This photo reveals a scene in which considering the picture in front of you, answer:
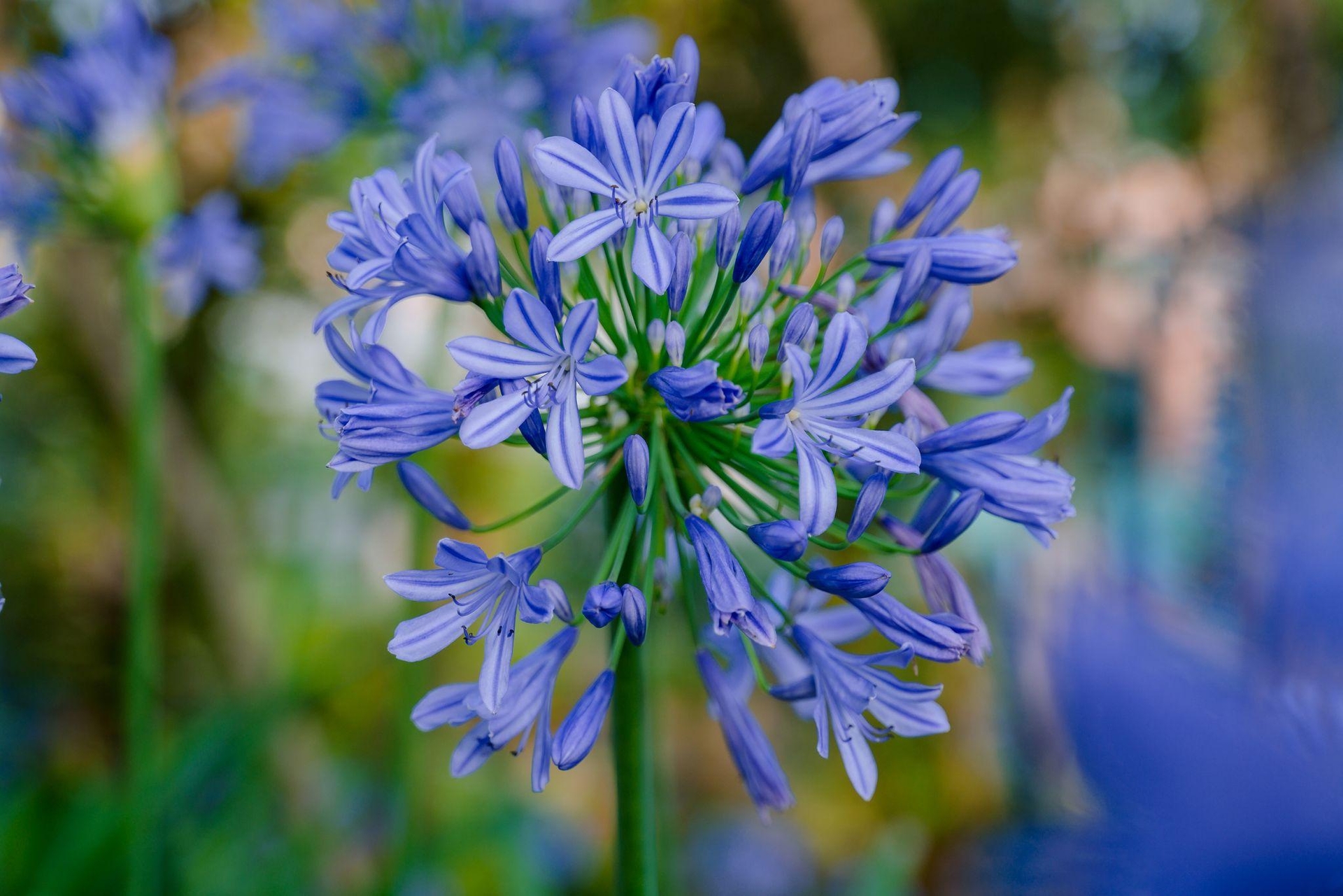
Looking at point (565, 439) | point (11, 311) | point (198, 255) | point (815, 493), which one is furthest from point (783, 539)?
point (198, 255)

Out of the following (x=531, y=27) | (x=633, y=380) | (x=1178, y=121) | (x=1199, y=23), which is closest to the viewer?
(x=633, y=380)

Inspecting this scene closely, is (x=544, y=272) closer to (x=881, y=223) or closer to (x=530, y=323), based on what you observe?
(x=530, y=323)

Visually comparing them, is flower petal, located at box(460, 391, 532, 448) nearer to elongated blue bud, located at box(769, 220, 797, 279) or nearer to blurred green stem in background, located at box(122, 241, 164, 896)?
elongated blue bud, located at box(769, 220, 797, 279)

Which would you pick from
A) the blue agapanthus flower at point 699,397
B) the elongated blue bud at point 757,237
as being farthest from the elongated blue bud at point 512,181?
the elongated blue bud at point 757,237

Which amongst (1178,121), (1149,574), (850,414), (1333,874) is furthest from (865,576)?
(1178,121)

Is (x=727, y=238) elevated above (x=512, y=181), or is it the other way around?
(x=512, y=181)

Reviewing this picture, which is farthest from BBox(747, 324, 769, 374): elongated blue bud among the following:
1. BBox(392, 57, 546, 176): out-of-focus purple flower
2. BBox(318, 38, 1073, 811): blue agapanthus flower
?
BBox(392, 57, 546, 176): out-of-focus purple flower

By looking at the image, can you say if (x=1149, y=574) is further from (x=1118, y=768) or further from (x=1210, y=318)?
(x=1210, y=318)
